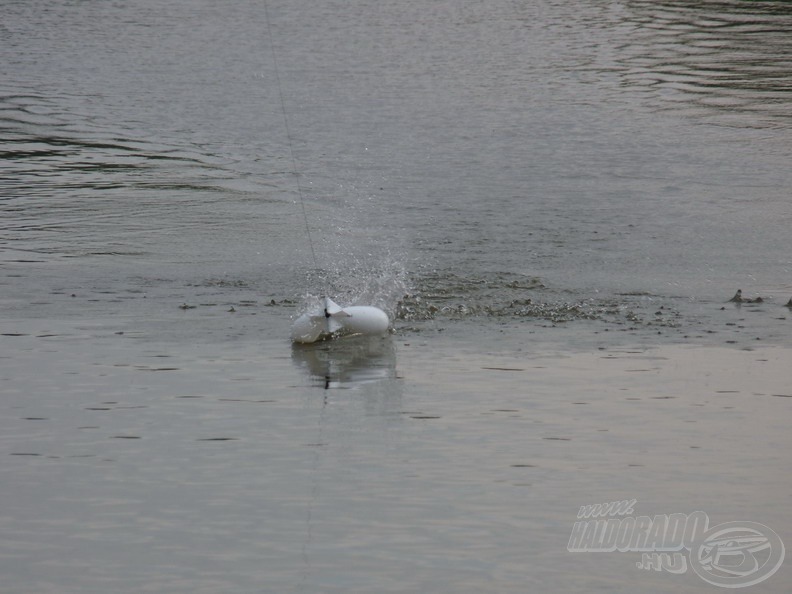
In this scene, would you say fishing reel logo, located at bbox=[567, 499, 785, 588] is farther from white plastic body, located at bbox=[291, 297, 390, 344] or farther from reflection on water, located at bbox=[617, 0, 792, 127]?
reflection on water, located at bbox=[617, 0, 792, 127]

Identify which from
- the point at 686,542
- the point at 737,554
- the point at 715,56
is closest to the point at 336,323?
the point at 686,542

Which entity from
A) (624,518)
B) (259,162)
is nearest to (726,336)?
(624,518)

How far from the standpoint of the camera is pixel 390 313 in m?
14.1

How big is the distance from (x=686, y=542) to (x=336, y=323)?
5.43 m

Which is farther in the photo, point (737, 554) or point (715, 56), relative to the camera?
point (715, 56)

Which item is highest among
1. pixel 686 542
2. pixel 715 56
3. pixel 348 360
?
pixel 686 542

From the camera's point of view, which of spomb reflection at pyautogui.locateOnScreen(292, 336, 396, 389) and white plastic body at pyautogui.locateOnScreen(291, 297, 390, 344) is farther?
white plastic body at pyautogui.locateOnScreen(291, 297, 390, 344)

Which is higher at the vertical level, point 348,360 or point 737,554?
point 737,554

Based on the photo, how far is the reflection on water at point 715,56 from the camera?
27.5m

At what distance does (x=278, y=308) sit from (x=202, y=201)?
6082 mm

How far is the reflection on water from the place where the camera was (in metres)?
27.5

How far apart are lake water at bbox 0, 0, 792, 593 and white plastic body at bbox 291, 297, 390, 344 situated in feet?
0.58

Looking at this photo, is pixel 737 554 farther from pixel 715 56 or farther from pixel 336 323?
pixel 715 56

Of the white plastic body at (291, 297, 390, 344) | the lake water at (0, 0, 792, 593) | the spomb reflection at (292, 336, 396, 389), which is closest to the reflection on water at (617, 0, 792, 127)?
the lake water at (0, 0, 792, 593)
